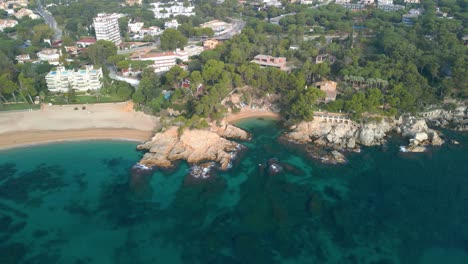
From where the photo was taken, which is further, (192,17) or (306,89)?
(192,17)

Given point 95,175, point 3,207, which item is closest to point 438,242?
point 95,175

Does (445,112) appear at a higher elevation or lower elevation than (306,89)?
lower

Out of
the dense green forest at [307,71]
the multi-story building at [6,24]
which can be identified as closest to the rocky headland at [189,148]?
the dense green forest at [307,71]

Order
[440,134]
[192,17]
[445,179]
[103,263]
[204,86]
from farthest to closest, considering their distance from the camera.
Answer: [192,17] < [204,86] < [440,134] < [445,179] < [103,263]

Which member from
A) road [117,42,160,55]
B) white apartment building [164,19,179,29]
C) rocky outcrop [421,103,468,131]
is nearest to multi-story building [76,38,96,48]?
road [117,42,160,55]

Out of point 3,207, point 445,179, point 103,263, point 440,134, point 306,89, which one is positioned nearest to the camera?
point 103,263

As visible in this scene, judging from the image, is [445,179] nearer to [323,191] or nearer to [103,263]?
[323,191]

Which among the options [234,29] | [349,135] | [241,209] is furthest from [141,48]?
[241,209]
